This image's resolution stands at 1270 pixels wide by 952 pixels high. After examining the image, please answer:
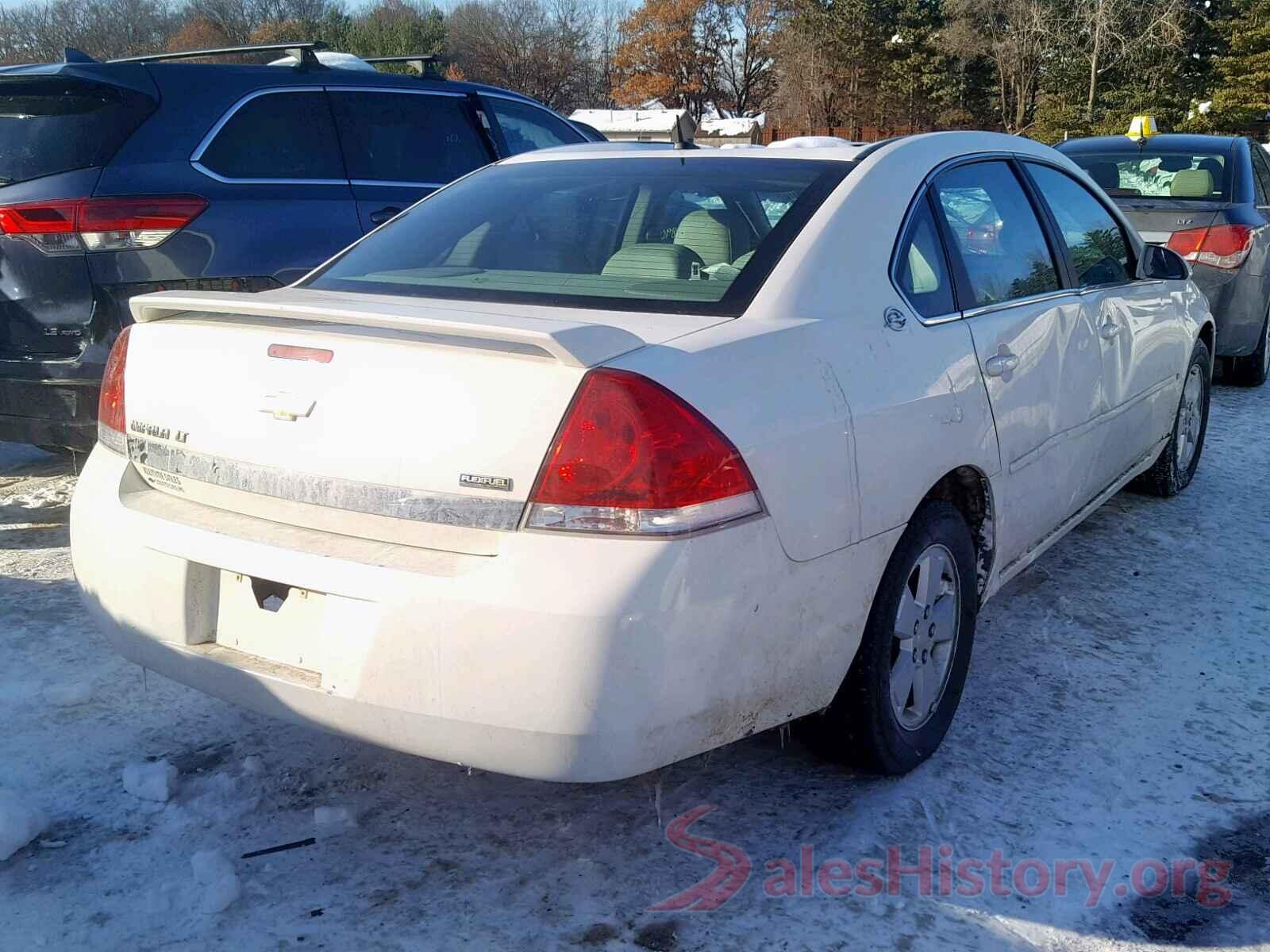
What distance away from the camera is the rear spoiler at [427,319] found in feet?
7.22

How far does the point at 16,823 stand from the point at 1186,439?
480 cm

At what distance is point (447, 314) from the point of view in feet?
7.86

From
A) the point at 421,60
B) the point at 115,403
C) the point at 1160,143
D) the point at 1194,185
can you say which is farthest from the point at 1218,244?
the point at 115,403

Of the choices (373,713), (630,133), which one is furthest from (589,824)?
(630,133)

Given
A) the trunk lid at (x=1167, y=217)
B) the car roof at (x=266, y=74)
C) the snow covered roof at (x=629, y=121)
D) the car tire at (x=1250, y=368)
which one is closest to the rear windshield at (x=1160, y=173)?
the trunk lid at (x=1167, y=217)

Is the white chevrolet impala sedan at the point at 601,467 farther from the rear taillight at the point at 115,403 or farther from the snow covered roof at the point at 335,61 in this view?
the snow covered roof at the point at 335,61

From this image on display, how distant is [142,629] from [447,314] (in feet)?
3.18

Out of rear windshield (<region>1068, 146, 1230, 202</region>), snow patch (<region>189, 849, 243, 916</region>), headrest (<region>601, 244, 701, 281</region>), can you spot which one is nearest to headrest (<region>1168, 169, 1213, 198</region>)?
rear windshield (<region>1068, 146, 1230, 202</region>)

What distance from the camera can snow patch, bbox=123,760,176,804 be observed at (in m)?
2.79

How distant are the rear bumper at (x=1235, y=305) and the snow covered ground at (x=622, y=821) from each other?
416 centimetres

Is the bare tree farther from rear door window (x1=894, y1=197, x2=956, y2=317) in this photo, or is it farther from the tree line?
rear door window (x1=894, y1=197, x2=956, y2=317)

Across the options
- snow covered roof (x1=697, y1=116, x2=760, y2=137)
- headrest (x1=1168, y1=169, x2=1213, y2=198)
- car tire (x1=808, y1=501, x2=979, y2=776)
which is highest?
snow covered roof (x1=697, y1=116, x2=760, y2=137)

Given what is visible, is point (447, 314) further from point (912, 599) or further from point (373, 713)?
point (912, 599)

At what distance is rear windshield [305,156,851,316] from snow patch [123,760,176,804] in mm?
1252
